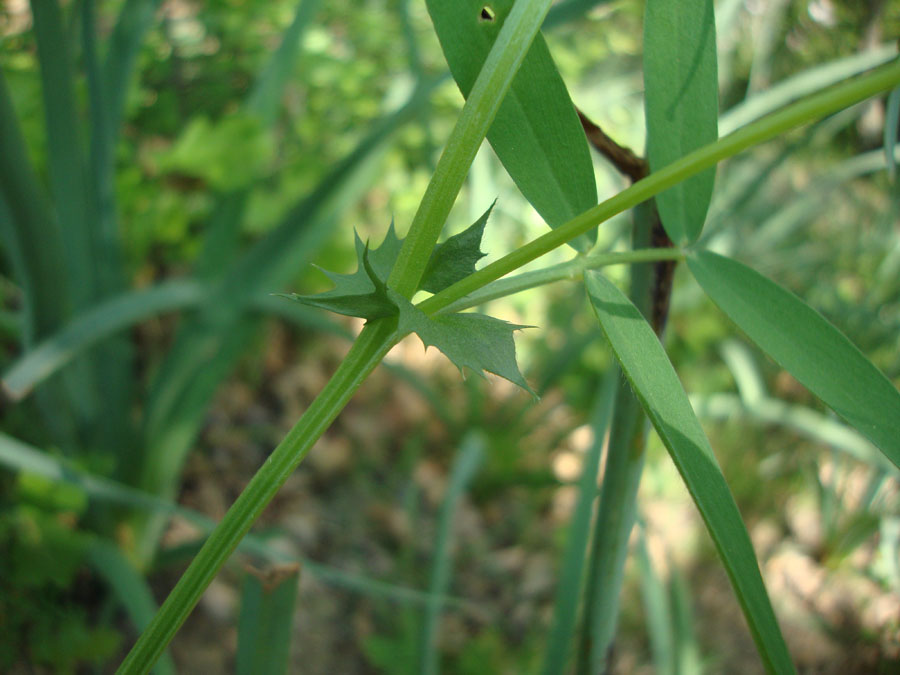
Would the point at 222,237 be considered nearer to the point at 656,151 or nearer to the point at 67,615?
the point at 67,615

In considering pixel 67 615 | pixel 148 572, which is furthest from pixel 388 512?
pixel 67 615

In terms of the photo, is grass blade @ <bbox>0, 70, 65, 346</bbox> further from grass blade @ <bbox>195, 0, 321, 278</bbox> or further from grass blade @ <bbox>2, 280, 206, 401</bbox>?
grass blade @ <bbox>195, 0, 321, 278</bbox>

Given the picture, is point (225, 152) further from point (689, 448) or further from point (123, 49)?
point (689, 448)

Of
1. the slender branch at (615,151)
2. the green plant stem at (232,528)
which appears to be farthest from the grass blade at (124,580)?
the slender branch at (615,151)

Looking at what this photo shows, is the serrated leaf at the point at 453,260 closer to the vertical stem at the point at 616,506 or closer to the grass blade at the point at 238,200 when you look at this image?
the vertical stem at the point at 616,506

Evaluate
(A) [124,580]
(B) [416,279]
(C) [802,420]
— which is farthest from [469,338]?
(C) [802,420]

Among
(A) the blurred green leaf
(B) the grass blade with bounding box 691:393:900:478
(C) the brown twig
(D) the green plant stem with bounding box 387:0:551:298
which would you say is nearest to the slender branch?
(C) the brown twig
